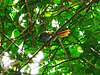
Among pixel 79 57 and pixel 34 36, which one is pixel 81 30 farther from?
pixel 34 36

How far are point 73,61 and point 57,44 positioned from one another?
6.5 inches

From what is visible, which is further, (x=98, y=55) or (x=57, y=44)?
(x=57, y=44)

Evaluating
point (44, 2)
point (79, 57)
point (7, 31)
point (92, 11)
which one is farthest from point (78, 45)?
point (7, 31)

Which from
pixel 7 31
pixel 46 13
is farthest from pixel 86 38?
pixel 7 31

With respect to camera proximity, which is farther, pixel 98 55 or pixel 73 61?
pixel 73 61

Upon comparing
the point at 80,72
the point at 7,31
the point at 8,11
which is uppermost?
the point at 8,11

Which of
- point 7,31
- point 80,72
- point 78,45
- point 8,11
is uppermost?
point 8,11

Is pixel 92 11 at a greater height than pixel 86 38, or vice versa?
pixel 92 11

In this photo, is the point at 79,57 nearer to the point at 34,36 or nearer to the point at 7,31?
the point at 34,36

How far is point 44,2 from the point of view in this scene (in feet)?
6.28

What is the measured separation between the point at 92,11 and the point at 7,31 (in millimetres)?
601

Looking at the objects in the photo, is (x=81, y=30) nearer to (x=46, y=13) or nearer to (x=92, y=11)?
(x=92, y=11)

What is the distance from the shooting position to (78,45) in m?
1.98

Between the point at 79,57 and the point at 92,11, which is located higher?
the point at 92,11
